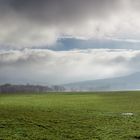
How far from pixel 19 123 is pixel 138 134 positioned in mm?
18584

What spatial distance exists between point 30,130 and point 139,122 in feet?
59.9

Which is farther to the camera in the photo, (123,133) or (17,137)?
(123,133)

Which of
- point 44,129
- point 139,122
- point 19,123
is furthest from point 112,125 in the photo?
point 19,123

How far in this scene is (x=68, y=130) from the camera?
46.1 metres

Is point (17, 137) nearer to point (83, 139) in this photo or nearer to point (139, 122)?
point (83, 139)

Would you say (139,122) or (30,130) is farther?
(139,122)

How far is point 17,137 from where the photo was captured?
40781 millimetres

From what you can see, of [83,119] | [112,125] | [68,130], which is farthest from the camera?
[83,119]

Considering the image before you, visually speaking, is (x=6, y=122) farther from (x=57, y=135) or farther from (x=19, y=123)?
(x=57, y=135)

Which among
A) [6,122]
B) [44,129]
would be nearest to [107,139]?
[44,129]

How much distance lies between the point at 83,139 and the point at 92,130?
6.51 metres

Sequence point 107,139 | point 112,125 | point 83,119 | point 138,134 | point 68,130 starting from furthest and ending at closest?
point 83,119
point 112,125
point 68,130
point 138,134
point 107,139

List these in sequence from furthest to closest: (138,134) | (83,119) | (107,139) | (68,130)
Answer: (83,119) < (68,130) < (138,134) < (107,139)

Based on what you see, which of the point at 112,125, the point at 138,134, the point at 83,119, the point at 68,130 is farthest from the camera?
the point at 83,119
